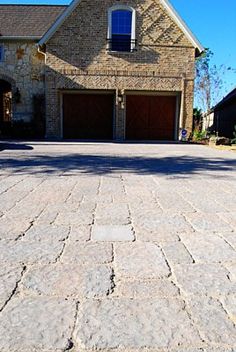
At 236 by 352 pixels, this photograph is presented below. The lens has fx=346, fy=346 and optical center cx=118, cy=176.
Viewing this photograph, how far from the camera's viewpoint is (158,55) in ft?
54.2

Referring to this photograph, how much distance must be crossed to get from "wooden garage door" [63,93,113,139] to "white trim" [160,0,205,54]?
15.1 ft

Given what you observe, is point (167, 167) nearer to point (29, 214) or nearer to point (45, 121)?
point (29, 214)

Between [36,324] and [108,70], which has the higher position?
[108,70]

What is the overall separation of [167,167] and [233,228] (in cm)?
425

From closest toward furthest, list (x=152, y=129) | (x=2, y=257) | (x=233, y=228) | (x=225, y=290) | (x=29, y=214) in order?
(x=225, y=290)
(x=2, y=257)
(x=233, y=228)
(x=29, y=214)
(x=152, y=129)

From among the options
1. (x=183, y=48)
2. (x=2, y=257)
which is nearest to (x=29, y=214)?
(x=2, y=257)

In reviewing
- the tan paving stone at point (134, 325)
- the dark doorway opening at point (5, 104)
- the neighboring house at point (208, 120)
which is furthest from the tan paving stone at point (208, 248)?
the neighboring house at point (208, 120)

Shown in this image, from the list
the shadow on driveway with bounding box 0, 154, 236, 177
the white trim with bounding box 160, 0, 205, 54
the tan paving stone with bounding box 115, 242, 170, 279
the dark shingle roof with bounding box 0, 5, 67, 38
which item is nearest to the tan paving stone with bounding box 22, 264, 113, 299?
the tan paving stone with bounding box 115, 242, 170, 279

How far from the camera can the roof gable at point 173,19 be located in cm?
1587

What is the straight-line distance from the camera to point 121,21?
645 inches

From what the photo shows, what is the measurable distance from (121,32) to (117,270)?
52.6ft

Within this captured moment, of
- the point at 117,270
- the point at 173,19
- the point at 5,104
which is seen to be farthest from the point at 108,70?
the point at 117,270

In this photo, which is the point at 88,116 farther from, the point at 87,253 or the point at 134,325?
the point at 134,325

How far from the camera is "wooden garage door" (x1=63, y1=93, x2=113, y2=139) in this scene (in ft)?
56.0
